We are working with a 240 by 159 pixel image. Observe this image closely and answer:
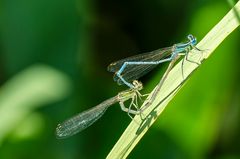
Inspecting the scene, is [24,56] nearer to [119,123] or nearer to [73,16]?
[73,16]

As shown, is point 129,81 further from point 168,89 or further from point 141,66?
point 168,89

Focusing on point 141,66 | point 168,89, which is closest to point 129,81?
point 141,66

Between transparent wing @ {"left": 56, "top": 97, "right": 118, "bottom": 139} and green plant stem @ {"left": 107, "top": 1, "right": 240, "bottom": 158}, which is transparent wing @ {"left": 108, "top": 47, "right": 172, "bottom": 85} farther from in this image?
green plant stem @ {"left": 107, "top": 1, "right": 240, "bottom": 158}

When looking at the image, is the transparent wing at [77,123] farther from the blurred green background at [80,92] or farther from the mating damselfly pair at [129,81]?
the blurred green background at [80,92]

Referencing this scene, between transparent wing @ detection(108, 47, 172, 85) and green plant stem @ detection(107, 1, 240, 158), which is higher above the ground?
transparent wing @ detection(108, 47, 172, 85)

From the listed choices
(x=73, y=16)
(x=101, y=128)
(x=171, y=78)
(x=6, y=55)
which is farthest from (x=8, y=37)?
(x=171, y=78)

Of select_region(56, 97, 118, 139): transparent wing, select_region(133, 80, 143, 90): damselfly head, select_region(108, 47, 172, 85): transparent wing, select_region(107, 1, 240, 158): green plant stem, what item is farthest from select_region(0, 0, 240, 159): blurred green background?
select_region(107, 1, 240, 158): green plant stem
